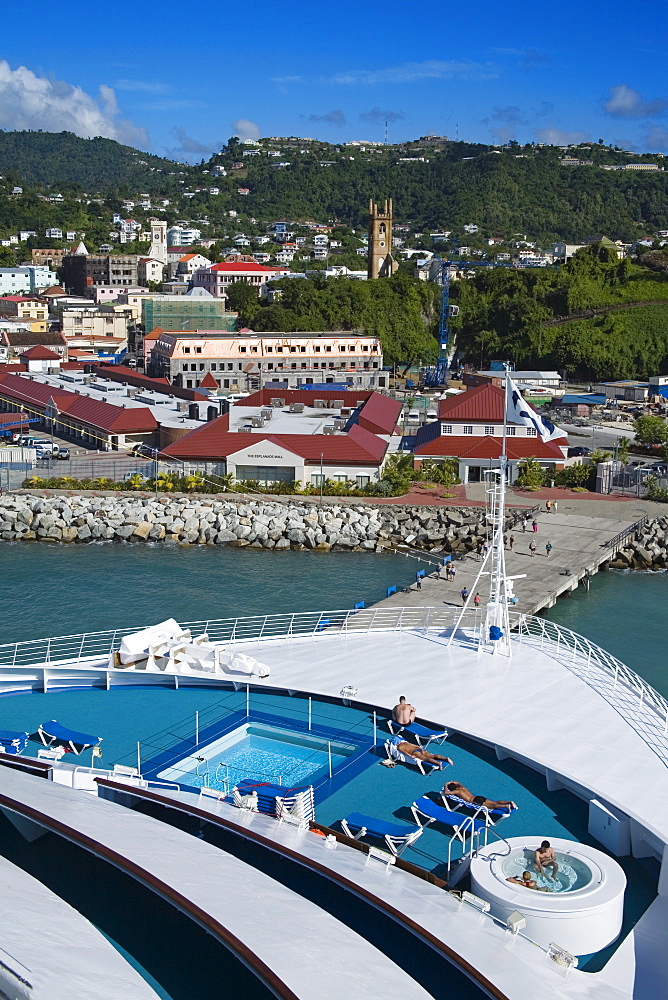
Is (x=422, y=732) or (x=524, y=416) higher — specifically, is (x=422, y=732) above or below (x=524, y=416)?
below

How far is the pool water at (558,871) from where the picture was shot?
264 inches

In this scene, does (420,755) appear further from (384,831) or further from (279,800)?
(279,800)

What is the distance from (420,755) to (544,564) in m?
12.8

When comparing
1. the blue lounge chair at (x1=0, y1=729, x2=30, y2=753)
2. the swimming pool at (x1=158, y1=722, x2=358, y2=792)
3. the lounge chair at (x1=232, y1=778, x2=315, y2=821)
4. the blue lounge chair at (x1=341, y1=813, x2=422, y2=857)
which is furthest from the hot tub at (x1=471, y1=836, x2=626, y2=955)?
the blue lounge chair at (x1=0, y1=729, x2=30, y2=753)

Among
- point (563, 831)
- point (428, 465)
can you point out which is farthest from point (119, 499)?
point (563, 831)

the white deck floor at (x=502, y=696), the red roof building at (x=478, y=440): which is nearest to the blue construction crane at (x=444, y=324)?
the red roof building at (x=478, y=440)

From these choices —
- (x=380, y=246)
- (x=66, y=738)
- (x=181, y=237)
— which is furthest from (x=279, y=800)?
(x=181, y=237)

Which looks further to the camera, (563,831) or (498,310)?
(498,310)

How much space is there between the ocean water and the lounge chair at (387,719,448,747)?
309 inches

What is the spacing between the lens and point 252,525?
24.1 metres

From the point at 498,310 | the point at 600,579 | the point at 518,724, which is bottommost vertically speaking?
the point at 600,579

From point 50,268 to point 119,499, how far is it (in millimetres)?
61947

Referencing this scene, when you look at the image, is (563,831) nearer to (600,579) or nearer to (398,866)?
(398,866)

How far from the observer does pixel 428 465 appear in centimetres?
2891
